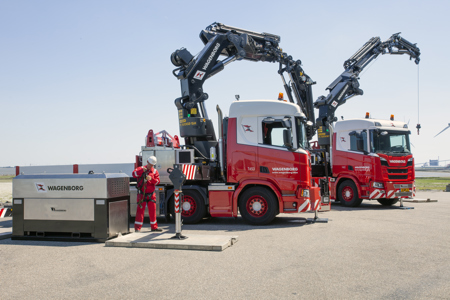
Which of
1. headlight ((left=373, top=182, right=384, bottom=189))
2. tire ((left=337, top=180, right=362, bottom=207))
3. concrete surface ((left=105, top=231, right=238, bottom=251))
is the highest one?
headlight ((left=373, top=182, right=384, bottom=189))

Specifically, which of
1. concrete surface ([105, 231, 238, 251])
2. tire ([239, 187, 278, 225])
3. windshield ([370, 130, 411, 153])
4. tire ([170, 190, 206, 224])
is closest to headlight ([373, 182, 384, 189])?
windshield ([370, 130, 411, 153])

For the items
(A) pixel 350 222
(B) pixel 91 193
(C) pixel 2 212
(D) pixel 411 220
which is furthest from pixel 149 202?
(D) pixel 411 220

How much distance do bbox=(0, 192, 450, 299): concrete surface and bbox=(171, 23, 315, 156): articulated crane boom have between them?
4.03 meters

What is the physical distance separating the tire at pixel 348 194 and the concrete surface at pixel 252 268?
20.3 feet

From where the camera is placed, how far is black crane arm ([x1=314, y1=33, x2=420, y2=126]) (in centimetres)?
1820

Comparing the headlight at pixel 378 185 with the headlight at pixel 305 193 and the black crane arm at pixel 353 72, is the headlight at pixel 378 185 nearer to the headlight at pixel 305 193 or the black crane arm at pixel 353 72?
the black crane arm at pixel 353 72

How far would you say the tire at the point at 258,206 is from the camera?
10.5 metres

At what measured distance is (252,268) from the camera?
5.92 m

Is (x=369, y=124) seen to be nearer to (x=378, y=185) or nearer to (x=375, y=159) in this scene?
(x=375, y=159)

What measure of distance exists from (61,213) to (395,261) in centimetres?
644

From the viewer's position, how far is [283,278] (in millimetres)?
5383

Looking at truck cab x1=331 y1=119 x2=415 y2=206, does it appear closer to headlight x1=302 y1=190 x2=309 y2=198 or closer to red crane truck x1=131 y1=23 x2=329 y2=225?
red crane truck x1=131 y1=23 x2=329 y2=225

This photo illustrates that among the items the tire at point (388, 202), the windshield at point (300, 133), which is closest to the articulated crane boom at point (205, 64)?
the windshield at point (300, 133)

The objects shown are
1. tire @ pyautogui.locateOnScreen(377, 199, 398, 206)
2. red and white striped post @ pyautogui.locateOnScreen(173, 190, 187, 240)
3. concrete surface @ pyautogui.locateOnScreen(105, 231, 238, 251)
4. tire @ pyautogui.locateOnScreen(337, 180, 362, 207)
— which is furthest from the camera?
tire @ pyautogui.locateOnScreen(377, 199, 398, 206)
